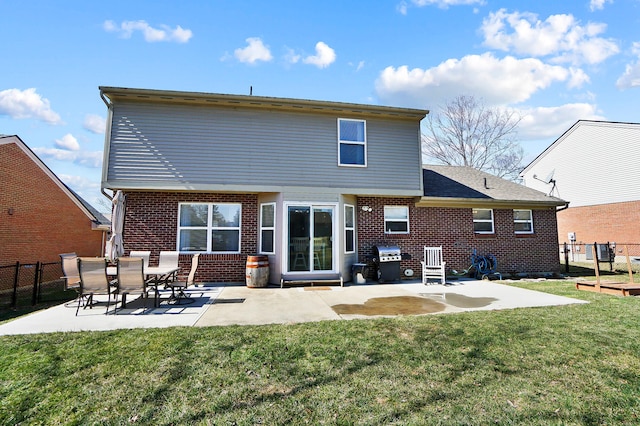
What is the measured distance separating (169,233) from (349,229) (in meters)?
6.13

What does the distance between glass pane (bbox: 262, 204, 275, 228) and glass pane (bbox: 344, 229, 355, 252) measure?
2.61 meters

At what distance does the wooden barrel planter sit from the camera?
923cm

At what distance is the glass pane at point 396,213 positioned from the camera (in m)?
11.4

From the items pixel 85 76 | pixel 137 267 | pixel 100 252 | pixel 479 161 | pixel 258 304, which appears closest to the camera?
pixel 137 267

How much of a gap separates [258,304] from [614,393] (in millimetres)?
5987

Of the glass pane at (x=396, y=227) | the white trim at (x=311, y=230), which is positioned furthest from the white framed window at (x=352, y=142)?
the glass pane at (x=396, y=227)

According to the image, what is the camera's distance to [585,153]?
2111cm

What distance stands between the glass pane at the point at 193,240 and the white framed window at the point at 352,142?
5.43 metres

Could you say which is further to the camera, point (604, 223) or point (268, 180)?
point (604, 223)

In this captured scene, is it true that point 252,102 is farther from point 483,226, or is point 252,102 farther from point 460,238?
point 483,226

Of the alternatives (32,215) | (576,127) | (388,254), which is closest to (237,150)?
(388,254)

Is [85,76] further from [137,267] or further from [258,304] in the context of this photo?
[258,304]

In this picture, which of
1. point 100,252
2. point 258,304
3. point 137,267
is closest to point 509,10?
point 258,304

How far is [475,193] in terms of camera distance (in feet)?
40.2
